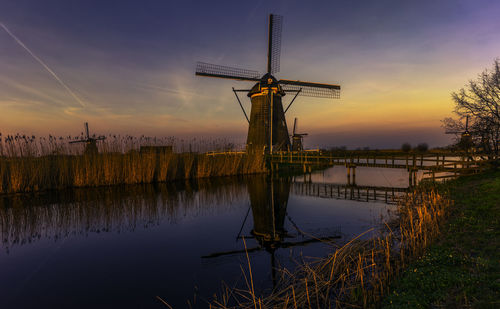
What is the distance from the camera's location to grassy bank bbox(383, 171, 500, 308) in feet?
9.02

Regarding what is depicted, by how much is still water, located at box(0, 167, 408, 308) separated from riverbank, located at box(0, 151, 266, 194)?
946 millimetres

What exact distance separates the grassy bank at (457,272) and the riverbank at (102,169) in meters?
13.4

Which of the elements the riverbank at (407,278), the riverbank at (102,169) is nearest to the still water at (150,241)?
the riverbank at (407,278)

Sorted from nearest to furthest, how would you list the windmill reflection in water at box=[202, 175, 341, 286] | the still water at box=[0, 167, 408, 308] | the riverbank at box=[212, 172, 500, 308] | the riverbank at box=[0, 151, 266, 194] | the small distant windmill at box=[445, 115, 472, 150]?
1. the riverbank at box=[212, 172, 500, 308]
2. the still water at box=[0, 167, 408, 308]
3. the windmill reflection in water at box=[202, 175, 341, 286]
4. the riverbank at box=[0, 151, 266, 194]
5. the small distant windmill at box=[445, 115, 472, 150]

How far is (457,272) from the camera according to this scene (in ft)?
10.8

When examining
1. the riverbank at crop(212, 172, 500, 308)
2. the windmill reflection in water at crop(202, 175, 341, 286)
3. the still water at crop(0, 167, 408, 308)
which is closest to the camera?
the riverbank at crop(212, 172, 500, 308)

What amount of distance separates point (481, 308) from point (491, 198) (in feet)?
20.5

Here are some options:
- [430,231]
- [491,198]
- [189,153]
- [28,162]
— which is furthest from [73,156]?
[491,198]

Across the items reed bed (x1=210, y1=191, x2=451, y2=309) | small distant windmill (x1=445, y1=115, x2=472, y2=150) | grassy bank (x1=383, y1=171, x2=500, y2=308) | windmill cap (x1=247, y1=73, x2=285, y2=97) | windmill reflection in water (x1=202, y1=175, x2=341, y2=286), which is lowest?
windmill reflection in water (x1=202, y1=175, x2=341, y2=286)

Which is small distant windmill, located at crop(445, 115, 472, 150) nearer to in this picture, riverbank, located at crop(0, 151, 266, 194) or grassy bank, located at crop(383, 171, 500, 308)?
grassy bank, located at crop(383, 171, 500, 308)

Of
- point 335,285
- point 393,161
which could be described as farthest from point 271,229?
point 393,161

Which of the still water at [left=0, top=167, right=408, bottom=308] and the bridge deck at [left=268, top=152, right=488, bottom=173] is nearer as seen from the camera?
the still water at [left=0, top=167, right=408, bottom=308]

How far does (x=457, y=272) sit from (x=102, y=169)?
570 inches

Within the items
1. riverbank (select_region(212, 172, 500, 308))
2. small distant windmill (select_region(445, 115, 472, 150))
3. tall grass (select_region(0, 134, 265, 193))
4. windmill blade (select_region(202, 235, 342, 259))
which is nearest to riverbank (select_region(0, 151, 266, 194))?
tall grass (select_region(0, 134, 265, 193))
